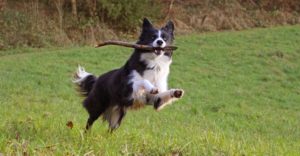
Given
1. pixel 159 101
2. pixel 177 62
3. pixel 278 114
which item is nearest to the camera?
pixel 159 101

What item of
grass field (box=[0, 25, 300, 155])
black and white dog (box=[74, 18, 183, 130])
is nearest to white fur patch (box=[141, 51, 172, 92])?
black and white dog (box=[74, 18, 183, 130])

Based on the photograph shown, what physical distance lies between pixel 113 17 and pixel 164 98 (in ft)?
55.3

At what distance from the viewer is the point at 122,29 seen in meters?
23.0

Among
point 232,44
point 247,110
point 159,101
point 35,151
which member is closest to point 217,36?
point 232,44

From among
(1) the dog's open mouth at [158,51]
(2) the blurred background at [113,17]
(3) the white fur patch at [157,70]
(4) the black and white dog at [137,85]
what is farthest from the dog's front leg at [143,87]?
(2) the blurred background at [113,17]

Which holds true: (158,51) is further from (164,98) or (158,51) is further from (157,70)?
(164,98)

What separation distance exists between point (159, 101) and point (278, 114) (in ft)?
23.5

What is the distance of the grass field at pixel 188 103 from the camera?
4957 mm

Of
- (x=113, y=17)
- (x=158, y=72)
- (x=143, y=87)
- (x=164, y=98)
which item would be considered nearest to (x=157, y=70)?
(x=158, y=72)

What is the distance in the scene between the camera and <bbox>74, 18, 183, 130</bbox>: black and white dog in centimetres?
620

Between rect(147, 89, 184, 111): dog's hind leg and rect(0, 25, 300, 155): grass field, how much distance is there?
0.35m

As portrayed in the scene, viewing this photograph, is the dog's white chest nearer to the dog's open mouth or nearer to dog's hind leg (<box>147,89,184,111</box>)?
the dog's open mouth

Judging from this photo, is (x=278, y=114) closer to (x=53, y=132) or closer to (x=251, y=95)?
(x=251, y=95)

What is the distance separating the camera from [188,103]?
1302 centimetres
